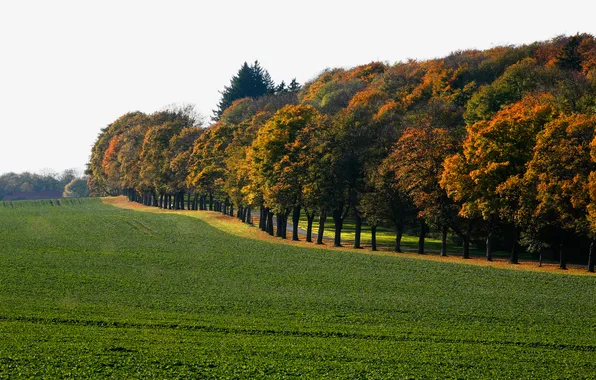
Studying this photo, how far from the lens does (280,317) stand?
144 feet

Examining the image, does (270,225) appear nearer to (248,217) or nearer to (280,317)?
(248,217)

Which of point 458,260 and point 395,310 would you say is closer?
point 395,310

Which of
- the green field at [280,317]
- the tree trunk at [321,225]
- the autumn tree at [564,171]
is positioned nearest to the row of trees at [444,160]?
the autumn tree at [564,171]

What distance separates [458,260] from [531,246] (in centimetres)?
893

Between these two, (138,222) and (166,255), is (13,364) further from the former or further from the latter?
(138,222)

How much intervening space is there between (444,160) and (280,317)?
4228cm

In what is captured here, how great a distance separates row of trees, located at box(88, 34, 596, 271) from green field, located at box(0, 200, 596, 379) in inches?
330

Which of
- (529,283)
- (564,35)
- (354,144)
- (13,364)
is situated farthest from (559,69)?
(13,364)

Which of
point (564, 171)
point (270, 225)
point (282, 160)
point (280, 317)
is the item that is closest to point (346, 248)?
point (282, 160)

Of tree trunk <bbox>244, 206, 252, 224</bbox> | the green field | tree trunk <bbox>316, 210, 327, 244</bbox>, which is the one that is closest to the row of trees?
tree trunk <bbox>316, 210, 327, 244</bbox>

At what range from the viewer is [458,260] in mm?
81938

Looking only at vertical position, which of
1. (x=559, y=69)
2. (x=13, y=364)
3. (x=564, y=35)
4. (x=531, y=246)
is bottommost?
(x=13, y=364)

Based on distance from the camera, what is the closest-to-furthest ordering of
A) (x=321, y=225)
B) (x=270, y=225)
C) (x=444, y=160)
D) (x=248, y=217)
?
(x=444, y=160) < (x=321, y=225) < (x=270, y=225) < (x=248, y=217)

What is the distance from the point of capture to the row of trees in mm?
69625
